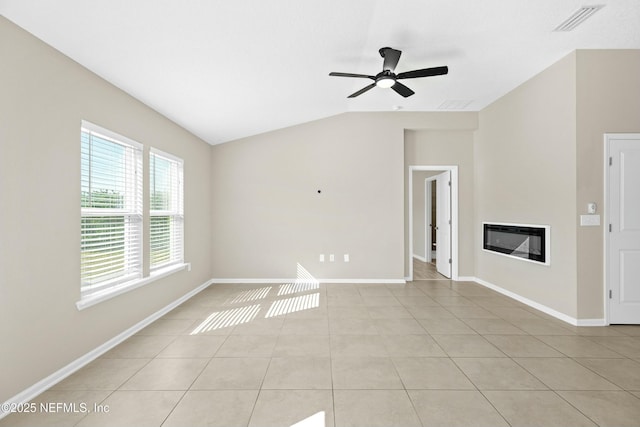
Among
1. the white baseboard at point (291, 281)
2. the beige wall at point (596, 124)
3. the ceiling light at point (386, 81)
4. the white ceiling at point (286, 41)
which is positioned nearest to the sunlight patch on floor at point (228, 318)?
the white baseboard at point (291, 281)

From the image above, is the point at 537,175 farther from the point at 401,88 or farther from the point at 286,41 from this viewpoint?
the point at 286,41

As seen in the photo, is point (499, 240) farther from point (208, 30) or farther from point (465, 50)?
point (208, 30)

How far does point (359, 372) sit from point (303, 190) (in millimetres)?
3560

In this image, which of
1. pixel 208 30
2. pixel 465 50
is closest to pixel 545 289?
pixel 465 50

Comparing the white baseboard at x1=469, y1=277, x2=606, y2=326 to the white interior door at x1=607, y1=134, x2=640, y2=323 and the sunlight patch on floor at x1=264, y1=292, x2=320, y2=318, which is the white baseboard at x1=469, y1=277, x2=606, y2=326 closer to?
the white interior door at x1=607, y1=134, x2=640, y2=323

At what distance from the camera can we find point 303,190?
5.39 m

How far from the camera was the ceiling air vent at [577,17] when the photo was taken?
8.71 feet

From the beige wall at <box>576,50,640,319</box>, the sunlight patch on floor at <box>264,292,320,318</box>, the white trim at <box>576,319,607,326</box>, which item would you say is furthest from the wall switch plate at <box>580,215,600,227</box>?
the sunlight patch on floor at <box>264,292,320,318</box>

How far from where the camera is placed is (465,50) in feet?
11.0

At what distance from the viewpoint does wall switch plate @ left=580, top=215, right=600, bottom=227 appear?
3.34m

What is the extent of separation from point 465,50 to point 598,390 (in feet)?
11.4

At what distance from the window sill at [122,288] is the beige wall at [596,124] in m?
5.06

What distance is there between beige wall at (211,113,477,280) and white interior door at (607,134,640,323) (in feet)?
8.48

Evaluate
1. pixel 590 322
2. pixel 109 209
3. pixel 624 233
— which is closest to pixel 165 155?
pixel 109 209
